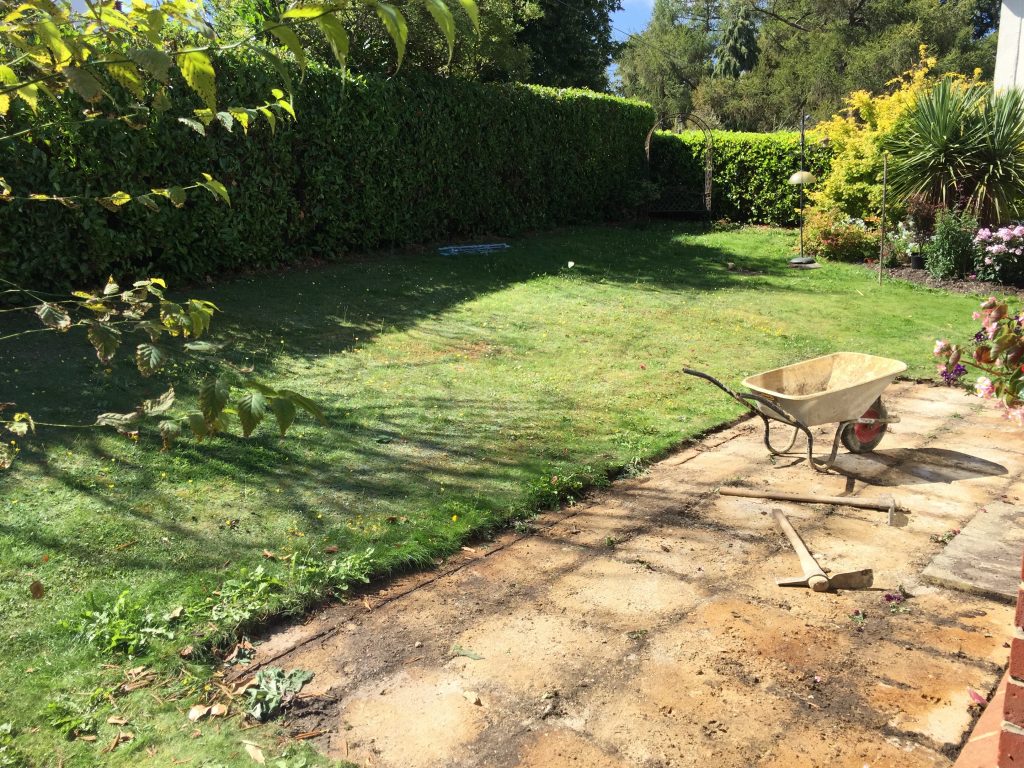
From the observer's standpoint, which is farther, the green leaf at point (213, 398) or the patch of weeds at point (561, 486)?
the patch of weeds at point (561, 486)

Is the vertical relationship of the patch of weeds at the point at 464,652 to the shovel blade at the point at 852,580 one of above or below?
below

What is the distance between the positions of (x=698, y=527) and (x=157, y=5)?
4.09 meters

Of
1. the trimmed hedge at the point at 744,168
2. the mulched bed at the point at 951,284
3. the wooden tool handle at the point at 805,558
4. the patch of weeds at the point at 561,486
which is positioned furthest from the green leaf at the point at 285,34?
the trimmed hedge at the point at 744,168

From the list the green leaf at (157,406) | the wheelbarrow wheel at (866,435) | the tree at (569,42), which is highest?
the tree at (569,42)

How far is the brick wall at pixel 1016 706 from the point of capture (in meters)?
2.17

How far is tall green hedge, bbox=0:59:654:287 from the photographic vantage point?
837 cm

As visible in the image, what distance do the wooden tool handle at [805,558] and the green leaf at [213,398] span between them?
3.55m

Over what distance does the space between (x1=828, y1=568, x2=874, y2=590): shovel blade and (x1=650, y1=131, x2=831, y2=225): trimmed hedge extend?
51.2 feet

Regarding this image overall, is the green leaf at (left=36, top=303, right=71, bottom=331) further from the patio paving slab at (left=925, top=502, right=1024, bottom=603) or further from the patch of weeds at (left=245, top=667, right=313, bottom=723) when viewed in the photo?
the patio paving slab at (left=925, top=502, right=1024, bottom=603)

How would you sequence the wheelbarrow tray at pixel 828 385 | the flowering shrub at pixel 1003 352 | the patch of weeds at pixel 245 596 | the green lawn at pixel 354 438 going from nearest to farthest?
the flowering shrub at pixel 1003 352
the green lawn at pixel 354 438
the patch of weeds at pixel 245 596
the wheelbarrow tray at pixel 828 385

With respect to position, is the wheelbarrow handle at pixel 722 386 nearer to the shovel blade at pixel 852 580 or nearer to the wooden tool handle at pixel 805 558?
the wooden tool handle at pixel 805 558

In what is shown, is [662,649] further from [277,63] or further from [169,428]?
[277,63]

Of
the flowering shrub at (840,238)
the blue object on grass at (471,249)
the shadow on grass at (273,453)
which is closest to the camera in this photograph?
the shadow on grass at (273,453)

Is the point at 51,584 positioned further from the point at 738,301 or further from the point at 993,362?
the point at 738,301
